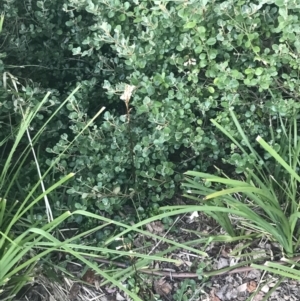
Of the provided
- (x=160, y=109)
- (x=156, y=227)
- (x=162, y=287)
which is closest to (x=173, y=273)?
(x=162, y=287)

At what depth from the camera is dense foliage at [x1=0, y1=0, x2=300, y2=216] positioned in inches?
50.0

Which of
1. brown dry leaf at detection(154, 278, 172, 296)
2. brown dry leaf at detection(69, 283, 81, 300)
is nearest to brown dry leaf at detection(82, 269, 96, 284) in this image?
brown dry leaf at detection(69, 283, 81, 300)

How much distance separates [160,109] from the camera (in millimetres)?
1340

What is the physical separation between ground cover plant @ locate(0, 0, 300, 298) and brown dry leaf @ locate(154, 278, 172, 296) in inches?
3.1

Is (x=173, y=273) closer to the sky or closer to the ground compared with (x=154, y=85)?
closer to the ground

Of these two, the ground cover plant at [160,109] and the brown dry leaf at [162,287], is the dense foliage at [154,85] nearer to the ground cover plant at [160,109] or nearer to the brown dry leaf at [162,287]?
the ground cover plant at [160,109]

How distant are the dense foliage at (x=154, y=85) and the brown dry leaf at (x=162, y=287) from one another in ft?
0.70

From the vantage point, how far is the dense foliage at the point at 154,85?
127cm

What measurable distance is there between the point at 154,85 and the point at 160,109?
63mm

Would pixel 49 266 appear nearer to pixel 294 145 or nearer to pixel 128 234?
pixel 128 234

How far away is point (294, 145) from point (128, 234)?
0.49 meters

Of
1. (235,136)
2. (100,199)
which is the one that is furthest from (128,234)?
(235,136)

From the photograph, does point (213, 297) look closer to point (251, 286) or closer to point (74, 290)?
point (251, 286)

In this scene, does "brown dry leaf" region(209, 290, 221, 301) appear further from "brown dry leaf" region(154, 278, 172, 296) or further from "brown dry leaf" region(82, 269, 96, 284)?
"brown dry leaf" region(82, 269, 96, 284)
